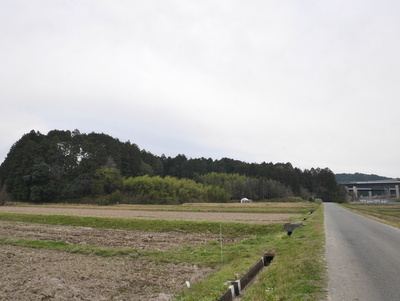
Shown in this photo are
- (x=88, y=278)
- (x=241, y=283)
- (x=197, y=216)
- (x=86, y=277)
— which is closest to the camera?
(x=241, y=283)

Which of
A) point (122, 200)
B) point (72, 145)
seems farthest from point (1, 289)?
point (72, 145)

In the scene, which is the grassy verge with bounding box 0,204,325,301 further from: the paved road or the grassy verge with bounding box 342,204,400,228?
the grassy verge with bounding box 342,204,400,228

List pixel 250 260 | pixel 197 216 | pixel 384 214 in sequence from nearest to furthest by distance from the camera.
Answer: pixel 250 260 → pixel 197 216 → pixel 384 214

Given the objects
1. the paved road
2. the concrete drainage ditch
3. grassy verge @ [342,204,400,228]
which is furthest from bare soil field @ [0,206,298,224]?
the concrete drainage ditch

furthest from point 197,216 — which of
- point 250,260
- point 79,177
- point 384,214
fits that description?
point 79,177

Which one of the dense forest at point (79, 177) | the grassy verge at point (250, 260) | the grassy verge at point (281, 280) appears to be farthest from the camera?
the dense forest at point (79, 177)

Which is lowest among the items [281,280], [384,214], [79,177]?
[384,214]

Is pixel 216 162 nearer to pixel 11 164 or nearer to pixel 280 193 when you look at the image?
pixel 280 193

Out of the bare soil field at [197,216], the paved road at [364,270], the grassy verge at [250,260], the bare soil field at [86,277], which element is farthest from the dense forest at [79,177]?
the paved road at [364,270]

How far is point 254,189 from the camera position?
4806 inches

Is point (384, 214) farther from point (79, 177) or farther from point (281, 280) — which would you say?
point (79, 177)

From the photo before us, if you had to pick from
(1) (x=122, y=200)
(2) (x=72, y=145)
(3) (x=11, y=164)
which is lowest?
(1) (x=122, y=200)

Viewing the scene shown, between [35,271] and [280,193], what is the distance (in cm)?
12831

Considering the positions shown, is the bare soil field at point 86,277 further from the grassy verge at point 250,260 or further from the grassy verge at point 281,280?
the grassy verge at point 281,280
